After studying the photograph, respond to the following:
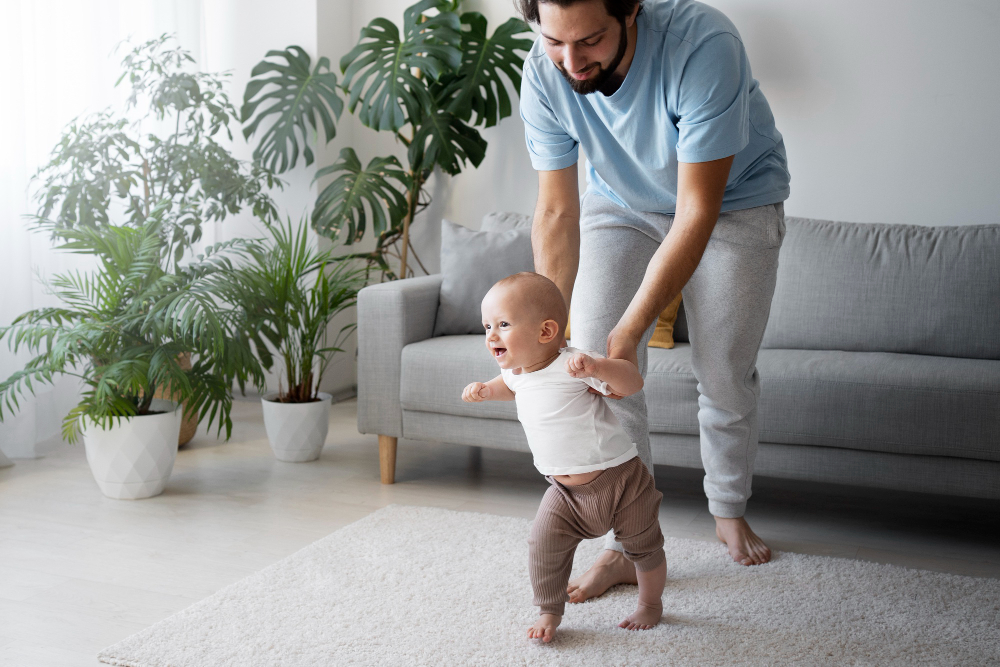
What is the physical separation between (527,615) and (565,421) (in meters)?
0.45

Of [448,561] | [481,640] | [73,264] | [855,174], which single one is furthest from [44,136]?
[855,174]

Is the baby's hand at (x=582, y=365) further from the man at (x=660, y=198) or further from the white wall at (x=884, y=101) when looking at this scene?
the white wall at (x=884, y=101)

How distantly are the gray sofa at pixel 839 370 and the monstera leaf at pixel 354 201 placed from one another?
22.3 inches

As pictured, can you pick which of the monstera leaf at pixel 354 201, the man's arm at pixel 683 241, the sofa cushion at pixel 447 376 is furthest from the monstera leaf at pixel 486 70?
the man's arm at pixel 683 241

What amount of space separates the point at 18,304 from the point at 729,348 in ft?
7.33

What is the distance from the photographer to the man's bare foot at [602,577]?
179 cm

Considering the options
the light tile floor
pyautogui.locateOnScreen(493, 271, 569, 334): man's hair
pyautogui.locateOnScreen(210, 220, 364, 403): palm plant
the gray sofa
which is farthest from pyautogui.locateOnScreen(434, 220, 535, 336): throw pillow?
pyautogui.locateOnScreen(493, 271, 569, 334): man's hair

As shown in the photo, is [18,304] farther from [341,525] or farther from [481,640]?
[481,640]

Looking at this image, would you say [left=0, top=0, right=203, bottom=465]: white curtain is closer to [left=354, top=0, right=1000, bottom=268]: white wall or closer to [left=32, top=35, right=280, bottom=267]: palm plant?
[left=32, top=35, right=280, bottom=267]: palm plant

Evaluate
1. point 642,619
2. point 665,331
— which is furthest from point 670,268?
point 665,331

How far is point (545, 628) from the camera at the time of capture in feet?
5.19

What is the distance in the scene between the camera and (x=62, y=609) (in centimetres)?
178

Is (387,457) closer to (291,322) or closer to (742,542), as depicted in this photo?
(291,322)

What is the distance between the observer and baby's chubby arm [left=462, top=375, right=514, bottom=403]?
1.48 meters
